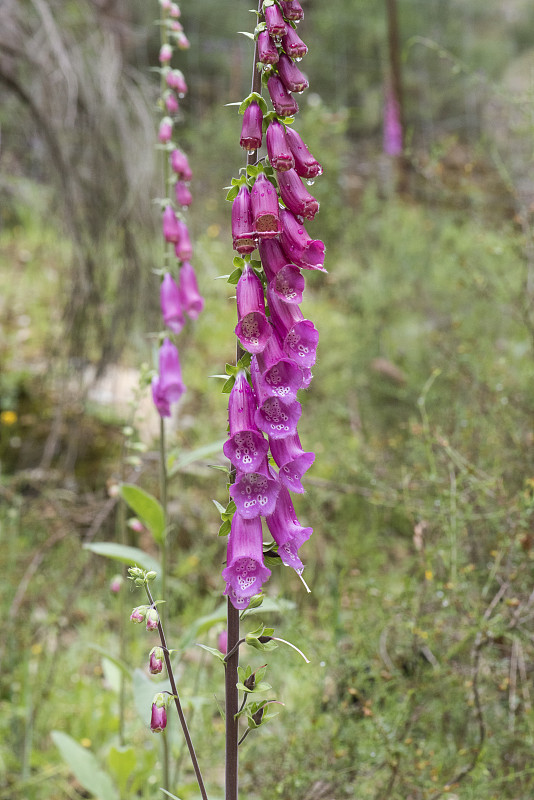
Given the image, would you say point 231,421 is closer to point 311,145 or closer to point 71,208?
point 71,208

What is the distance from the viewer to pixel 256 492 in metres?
1.26

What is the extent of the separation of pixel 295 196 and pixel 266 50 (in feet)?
0.80

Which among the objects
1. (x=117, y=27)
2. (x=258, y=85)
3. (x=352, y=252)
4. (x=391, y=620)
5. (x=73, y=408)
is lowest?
(x=391, y=620)

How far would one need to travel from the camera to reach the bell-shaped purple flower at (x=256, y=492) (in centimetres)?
123

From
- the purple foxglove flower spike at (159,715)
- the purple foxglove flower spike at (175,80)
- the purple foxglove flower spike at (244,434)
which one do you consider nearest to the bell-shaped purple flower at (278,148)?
the purple foxglove flower spike at (244,434)

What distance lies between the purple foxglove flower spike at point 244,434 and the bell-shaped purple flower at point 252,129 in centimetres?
42

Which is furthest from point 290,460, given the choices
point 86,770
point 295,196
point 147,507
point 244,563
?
point 86,770

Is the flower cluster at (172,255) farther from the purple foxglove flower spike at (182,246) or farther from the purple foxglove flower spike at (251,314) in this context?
the purple foxglove flower spike at (251,314)

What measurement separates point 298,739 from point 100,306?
2402mm

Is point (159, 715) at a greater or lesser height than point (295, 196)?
lesser

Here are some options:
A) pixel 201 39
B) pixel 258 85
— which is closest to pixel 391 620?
pixel 258 85

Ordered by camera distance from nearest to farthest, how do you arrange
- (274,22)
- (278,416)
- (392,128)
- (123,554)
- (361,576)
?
(274,22) < (278,416) < (123,554) < (361,576) < (392,128)

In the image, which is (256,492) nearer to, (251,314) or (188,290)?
(251,314)

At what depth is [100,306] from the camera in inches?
146
